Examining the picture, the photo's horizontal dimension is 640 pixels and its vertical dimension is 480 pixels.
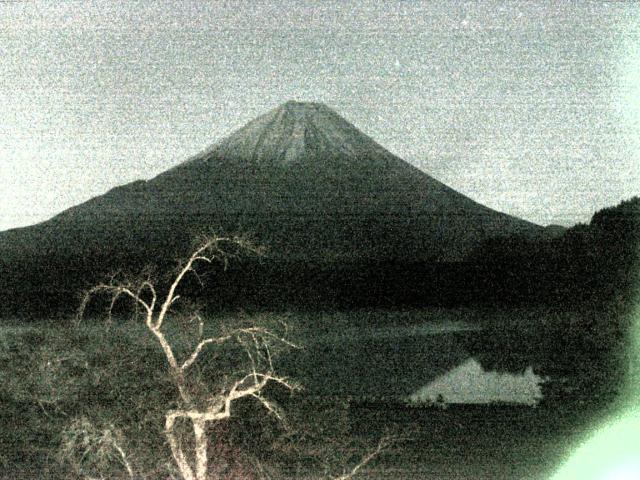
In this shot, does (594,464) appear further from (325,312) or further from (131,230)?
(131,230)

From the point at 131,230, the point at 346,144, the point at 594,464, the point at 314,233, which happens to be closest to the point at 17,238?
the point at 131,230

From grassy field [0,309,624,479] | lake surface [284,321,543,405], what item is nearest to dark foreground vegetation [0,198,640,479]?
grassy field [0,309,624,479]

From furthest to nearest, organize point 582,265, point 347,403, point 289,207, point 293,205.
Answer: point 293,205, point 289,207, point 582,265, point 347,403

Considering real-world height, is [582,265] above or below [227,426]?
above

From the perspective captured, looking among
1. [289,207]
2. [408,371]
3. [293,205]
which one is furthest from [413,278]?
[293,205]

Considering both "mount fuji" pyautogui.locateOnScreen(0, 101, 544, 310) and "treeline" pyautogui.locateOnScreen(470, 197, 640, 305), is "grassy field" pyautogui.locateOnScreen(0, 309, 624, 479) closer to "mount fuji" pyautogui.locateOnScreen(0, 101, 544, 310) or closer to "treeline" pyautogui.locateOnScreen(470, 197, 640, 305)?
"treeline" pyautogui.locateOnScreen(470, 197, 640, 305)

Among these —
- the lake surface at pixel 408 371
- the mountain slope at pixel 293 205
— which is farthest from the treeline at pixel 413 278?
the mountain slope at pixel 293 205

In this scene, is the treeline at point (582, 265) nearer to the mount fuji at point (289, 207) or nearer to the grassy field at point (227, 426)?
the grassy field at point (227, 426)

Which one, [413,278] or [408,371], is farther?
[413,278]

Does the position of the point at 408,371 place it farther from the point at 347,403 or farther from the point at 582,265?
the point at 347,403

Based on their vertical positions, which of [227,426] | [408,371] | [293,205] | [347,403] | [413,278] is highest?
[293,205]

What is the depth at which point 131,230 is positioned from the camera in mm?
67188

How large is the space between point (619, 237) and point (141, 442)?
50.2ft

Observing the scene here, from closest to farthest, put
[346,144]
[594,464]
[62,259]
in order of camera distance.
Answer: [594,464] < [62,259] < [346,144]
